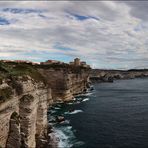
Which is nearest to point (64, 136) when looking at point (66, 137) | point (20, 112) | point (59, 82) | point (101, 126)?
point (66, 137)

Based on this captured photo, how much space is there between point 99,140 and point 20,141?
66.3 ft

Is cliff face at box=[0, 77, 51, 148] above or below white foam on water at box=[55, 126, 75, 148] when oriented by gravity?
above

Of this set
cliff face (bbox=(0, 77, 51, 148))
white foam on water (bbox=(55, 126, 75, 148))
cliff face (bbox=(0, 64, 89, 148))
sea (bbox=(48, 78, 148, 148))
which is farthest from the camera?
sea (bbox=(48, 78, 148, 148))

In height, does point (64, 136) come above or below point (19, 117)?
below

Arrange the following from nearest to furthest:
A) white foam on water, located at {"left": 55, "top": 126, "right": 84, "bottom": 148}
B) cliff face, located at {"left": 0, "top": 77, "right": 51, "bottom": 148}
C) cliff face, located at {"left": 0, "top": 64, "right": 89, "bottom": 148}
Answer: cliff face, located at {"left": 0, "top": 77, "right": 51, "bottom": 148}, cliff face, located at {"left": 0, "top": 64, "right": 89, "bottom": 148}, white foam on water, located at {"left": 55, "top": 126, "right": 84, "bottom": 148}

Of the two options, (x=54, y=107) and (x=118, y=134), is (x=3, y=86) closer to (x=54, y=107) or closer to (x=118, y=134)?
(x=118, y=134)

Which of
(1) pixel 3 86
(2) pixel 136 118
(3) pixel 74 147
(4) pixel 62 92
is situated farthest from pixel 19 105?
(4) pixel 62 92

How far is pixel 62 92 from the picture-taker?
11131 cm

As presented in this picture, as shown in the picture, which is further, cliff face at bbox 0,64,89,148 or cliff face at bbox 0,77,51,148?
cliff face at bbox 0,64,89,148

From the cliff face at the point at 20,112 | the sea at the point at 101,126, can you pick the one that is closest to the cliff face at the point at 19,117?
the cliff face at the point at 20,112

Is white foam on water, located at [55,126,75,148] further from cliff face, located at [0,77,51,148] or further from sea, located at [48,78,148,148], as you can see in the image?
cliff face, located at [0,77,51,148]

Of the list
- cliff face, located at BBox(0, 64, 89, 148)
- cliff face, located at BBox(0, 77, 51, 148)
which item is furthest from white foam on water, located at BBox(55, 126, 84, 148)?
cliff face, located at BBox(0, 77, 51, 148)

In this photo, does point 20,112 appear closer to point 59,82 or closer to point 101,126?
point 101,126

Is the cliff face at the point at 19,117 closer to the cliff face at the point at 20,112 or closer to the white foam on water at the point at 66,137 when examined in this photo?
the cliff face at the point at 20,112
